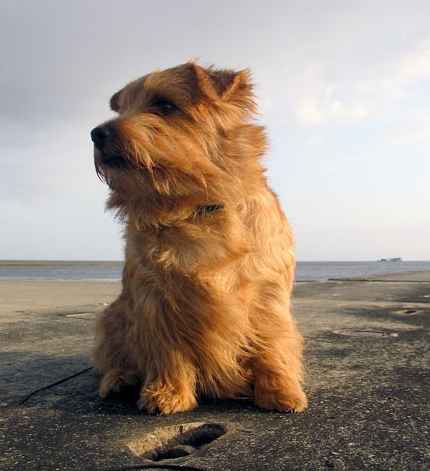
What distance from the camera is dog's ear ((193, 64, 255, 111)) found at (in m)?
2.54

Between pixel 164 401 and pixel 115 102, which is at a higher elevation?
pixel 115 102

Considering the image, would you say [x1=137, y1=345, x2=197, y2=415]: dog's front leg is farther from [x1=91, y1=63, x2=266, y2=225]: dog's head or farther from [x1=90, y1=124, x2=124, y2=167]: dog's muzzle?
[x1=90, y1=124, x2=124, y2=167]: dog's muzzle

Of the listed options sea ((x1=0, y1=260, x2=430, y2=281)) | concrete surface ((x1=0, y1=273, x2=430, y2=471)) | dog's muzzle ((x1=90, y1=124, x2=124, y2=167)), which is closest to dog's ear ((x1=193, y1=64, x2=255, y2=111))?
dog's muzzle ((x1=90, y1=124, x2=124, y2=167))

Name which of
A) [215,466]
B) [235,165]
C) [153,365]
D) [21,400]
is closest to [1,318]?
[21,400]

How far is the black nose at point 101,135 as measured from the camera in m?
2.27

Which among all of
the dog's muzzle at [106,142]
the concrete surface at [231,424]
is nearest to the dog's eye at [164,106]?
the dog's muzzle at [106,142]

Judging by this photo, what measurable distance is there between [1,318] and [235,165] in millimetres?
4255

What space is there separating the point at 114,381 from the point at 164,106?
4.77 feet

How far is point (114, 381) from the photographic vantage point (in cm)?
254

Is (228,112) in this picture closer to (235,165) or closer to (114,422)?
(235,165)

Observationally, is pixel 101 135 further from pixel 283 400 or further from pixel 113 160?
pixel 283 400

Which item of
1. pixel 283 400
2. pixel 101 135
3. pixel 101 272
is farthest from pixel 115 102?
pixel 101 272

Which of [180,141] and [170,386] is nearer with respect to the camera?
[170,386]

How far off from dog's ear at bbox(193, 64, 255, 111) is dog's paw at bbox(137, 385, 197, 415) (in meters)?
1.48
